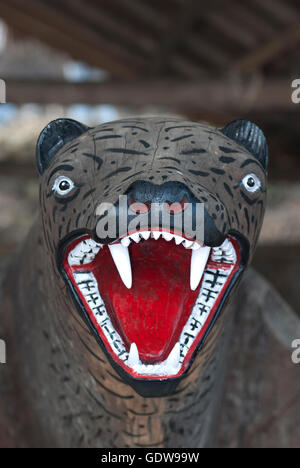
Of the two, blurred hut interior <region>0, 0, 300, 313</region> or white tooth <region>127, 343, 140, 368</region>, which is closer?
white tooth <region>127, 343, 140, 368</region>

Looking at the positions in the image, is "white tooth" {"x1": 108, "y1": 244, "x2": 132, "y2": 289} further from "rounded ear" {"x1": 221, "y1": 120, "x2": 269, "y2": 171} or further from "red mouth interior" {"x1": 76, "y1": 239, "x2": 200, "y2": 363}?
"rounded ear" {"x1": 221, "y1": 120, "x2": 269, "y2": 171}

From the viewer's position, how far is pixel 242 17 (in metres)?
3.79

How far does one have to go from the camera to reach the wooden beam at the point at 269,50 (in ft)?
12.1

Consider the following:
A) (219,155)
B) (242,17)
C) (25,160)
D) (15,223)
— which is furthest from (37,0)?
(219,155)

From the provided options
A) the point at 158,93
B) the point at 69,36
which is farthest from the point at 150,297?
the point at 69,36

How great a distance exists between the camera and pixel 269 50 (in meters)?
3.90

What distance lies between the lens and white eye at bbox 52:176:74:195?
39.7 inches

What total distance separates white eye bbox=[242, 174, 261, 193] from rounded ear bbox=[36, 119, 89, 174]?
1.16 feet

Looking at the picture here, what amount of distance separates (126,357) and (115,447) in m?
0.36

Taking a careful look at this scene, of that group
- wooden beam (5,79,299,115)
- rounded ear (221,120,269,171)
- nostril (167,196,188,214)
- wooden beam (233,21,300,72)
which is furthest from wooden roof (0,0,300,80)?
nostril (167,196,188,214)

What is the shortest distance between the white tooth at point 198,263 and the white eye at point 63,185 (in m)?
0.26

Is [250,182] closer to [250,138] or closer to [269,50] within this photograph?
[250,138]

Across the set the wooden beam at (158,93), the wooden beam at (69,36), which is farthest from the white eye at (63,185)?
the wooden beam at (69,36)
